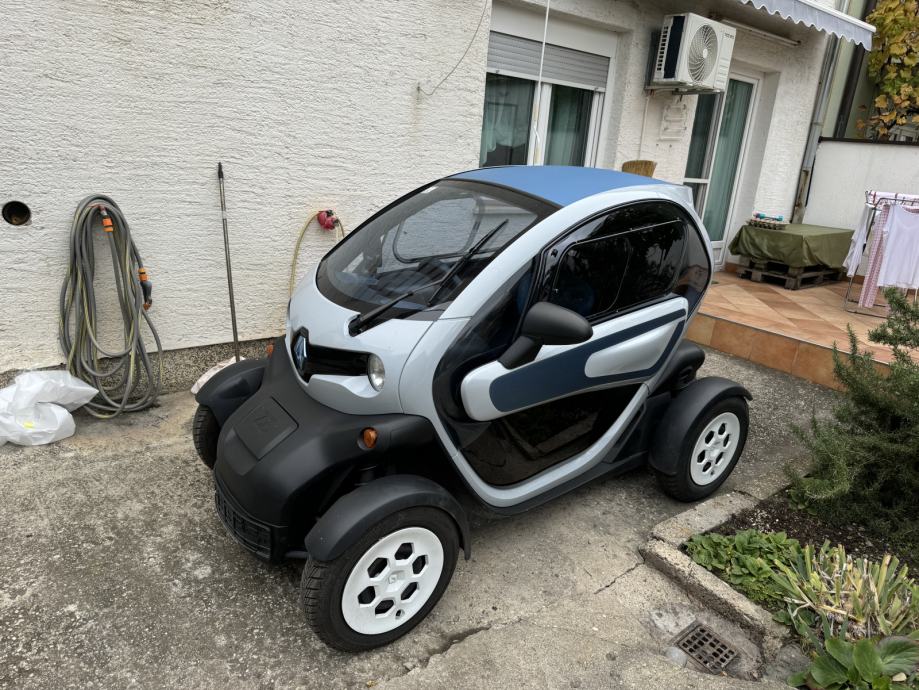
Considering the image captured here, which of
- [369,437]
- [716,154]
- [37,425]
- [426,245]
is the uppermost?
[716,154]

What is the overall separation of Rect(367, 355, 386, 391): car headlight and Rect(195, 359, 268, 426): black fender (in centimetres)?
84

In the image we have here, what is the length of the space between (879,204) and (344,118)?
479cm

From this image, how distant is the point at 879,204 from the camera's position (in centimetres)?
575

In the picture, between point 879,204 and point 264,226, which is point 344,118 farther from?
point 879,204

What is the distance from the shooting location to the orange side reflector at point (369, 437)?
2.24 meters

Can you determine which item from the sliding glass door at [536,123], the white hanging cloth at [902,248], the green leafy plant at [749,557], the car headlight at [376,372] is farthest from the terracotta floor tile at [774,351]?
the car headlight at [376,372]

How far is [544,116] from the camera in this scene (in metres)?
5.75

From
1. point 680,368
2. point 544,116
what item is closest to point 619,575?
point 680,368

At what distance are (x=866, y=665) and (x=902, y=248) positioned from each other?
4.81 m

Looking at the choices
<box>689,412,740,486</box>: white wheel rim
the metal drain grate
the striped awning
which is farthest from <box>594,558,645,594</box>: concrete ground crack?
the striped awning

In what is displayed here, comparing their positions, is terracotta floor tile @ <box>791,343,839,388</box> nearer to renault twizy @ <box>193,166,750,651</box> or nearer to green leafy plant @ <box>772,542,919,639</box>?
renault twizy @ <box>193,166,750,651</box>

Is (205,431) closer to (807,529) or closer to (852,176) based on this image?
(807,529)

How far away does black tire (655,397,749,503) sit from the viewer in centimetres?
309

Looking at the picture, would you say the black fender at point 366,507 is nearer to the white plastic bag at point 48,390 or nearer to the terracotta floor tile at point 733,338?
the white plastic bag at point 48,390
